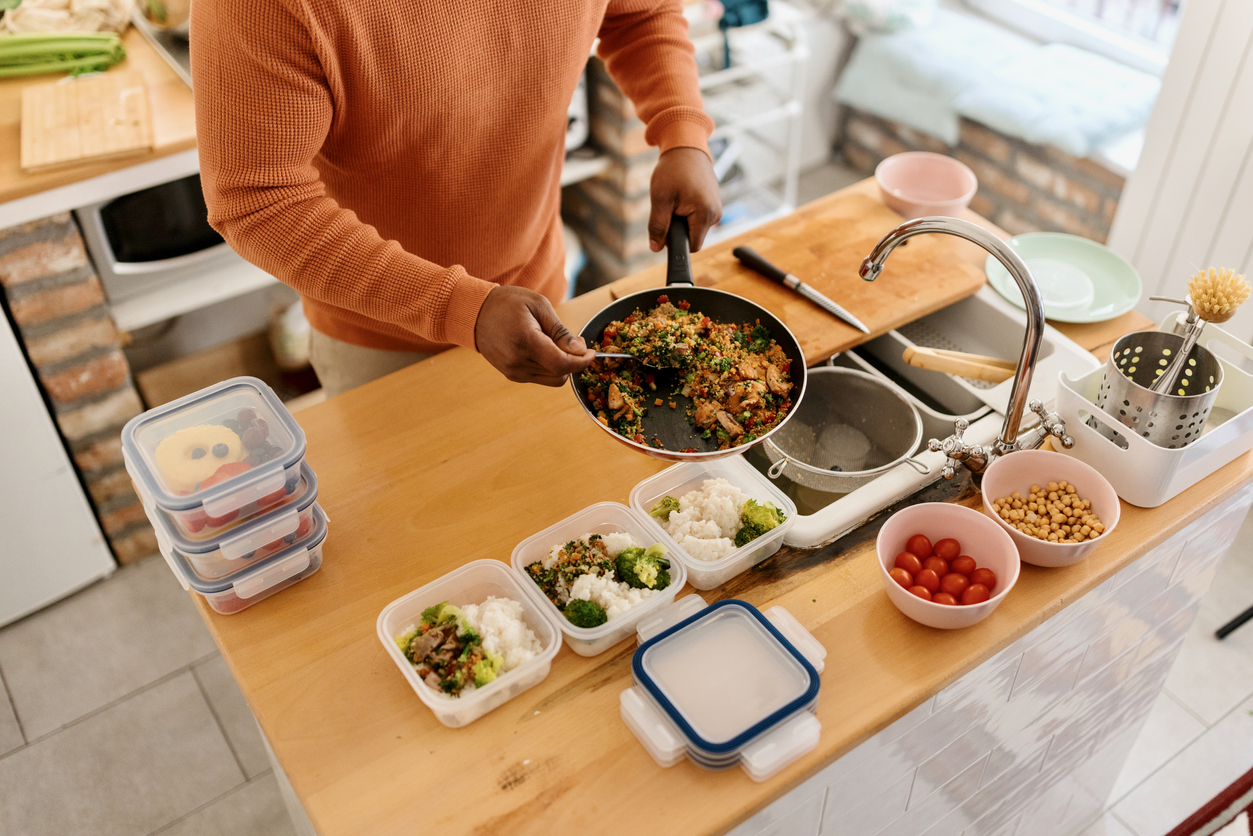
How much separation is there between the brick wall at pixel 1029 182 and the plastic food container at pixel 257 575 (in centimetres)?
273

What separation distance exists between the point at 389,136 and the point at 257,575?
62 centimetres

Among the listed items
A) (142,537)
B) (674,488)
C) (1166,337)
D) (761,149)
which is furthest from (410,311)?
(761,149)

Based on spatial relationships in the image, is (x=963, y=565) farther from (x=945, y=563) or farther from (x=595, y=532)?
(x=595, y=532)

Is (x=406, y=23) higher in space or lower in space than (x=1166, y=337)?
higher

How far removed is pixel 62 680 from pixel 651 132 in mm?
1842

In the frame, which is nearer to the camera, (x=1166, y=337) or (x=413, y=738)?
(x=413, y=738)

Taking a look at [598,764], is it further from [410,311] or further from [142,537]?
[142,537]

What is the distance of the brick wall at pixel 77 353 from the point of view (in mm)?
1976

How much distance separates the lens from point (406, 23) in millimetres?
1233

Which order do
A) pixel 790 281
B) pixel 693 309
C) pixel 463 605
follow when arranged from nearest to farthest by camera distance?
pixel 463 605
pixel 693 309
pixel 790 281

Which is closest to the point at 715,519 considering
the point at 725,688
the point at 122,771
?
the point at 725,688

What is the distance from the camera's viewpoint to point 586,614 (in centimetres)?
113

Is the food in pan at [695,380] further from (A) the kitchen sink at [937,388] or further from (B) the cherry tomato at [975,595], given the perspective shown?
(B) the cherry tomato at [975,595]

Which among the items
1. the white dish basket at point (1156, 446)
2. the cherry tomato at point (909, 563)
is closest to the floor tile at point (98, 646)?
the cherry tomato at point (909, 563)
